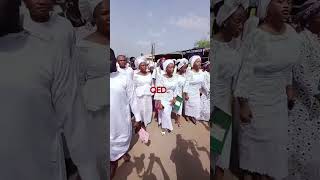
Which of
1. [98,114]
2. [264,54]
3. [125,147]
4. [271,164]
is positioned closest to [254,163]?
[271,164]

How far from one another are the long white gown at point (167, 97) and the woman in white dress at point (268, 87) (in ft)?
11.7

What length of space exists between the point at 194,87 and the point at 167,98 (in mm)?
561

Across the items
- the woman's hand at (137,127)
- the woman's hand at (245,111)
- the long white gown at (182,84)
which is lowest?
the woman's hand at (137,127)

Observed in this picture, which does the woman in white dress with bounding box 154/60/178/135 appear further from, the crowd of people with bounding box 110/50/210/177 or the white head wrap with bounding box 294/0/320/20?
the white head wrap with bounding box 294/0/320/20

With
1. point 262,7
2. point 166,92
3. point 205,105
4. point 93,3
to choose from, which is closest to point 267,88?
point 262,7

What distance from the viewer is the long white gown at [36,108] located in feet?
6.94

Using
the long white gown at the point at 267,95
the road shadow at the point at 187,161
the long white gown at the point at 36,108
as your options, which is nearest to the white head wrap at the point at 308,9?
the long white gown at the point at 267,95

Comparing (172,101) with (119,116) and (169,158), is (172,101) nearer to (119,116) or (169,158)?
(169,158)

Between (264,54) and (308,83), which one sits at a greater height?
(264,54)

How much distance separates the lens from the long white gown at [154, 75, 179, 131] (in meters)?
6.28

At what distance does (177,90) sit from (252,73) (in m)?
3.91

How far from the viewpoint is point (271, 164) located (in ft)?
8.91

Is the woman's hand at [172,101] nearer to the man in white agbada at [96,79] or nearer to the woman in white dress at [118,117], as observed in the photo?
the woman in white dress at [118,117]

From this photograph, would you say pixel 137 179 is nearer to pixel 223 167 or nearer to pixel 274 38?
pixel 223 167
